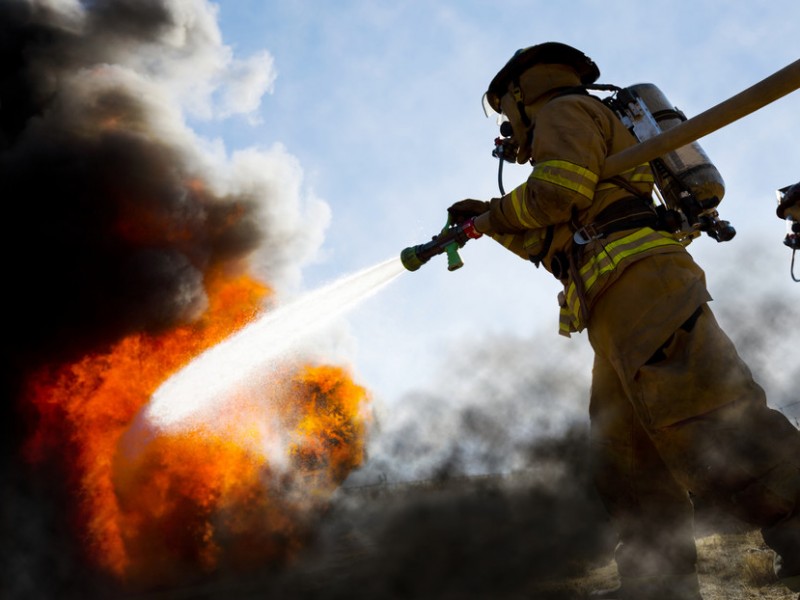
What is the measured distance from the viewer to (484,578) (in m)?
5.32

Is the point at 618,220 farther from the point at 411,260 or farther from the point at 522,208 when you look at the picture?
the point at 411,260

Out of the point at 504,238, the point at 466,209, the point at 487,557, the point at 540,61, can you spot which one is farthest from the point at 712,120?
the point at 487,557

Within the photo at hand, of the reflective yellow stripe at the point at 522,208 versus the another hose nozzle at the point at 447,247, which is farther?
the another hose nozzle at the point at 447,247

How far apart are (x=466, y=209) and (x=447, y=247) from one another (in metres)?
0.25

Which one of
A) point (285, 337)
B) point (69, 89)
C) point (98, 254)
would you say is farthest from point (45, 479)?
point (69, 89)

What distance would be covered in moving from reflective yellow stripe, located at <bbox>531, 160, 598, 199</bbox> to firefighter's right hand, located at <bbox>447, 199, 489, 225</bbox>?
2.52ft

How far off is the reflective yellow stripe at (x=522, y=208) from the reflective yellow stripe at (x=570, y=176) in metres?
0.14

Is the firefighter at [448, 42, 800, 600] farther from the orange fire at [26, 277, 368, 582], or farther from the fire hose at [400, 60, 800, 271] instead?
the orange fire at [26, 277, 368, 582]

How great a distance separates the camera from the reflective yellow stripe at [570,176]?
2246mm

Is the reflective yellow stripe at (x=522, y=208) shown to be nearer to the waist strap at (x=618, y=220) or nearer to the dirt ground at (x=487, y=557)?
the waist strap at (x=618, y=220)

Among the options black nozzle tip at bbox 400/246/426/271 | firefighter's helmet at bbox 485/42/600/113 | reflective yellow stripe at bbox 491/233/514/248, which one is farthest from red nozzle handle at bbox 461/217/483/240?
firefighter's helmet at bbox 485/42/600/113

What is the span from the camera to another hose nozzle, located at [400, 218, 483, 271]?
9.70ft

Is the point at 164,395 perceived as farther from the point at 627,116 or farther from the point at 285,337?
the point at 627,116

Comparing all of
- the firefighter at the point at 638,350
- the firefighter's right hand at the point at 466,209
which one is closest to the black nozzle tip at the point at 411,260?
the firefighter's right hand at the point at 466,209
